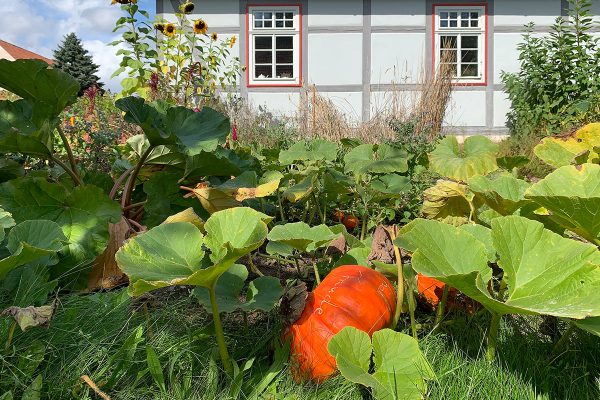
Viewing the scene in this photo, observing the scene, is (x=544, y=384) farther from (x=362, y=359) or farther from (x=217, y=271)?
(x=217, y=271)

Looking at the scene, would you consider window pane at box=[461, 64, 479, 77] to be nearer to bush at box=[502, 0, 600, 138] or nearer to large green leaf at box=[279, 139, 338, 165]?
bush at box=[502, 0, 600, 138]

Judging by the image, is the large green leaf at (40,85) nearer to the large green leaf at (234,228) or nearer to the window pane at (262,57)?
the large green leaf at (234,228)

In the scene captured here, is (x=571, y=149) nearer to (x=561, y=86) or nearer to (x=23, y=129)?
(x=23, y=129)

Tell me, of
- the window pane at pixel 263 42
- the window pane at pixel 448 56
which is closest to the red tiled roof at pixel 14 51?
the window pane at pixel 263 42

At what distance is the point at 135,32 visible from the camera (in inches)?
180

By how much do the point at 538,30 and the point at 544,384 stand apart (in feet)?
39.6

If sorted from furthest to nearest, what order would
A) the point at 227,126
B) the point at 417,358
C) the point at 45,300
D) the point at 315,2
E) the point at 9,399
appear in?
1. the point at 315,2
2. the point at 227,126
3. the point at 45,300
4. the point at 417,358
5. the point at 9,399

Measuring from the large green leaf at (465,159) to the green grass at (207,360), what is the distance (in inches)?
23.7

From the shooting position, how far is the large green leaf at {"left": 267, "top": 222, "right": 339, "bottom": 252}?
1508 millimetres

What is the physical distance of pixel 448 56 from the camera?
1158 cm

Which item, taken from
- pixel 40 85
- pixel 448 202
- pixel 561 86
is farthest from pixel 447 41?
pixel 40 85

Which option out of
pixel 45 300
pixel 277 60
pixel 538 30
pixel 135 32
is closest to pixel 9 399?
pixel 45 300

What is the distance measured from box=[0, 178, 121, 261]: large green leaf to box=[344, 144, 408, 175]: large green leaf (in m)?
0.87

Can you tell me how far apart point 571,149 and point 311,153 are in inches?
37.6
